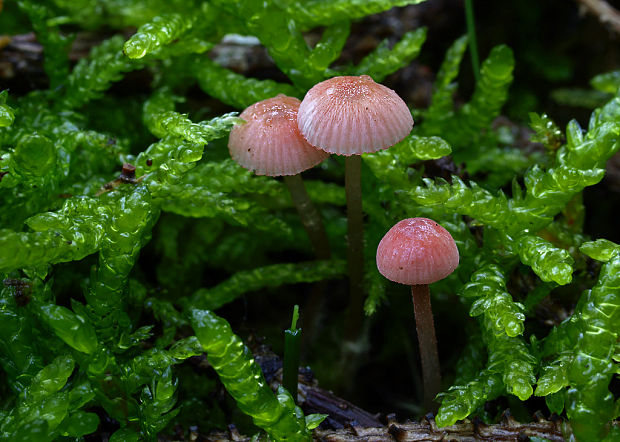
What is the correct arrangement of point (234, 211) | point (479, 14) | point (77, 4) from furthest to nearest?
point (479, 14), point (77, 4), point (234, 211)

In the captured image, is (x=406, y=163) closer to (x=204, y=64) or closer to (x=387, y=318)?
(x=387, y=318)

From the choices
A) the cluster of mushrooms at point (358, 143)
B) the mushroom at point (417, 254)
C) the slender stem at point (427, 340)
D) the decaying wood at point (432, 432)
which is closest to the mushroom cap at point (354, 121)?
the cluster of mushrooms at point (358, 143)

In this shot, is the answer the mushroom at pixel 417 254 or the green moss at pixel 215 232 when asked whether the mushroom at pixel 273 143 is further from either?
the mushroom at pixel 417 254

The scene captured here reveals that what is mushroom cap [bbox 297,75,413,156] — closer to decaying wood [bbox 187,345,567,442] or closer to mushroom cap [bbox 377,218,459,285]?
mushroom cap [bbox 377,218,459,285]

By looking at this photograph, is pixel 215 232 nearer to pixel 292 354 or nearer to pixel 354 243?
pixel 354 243

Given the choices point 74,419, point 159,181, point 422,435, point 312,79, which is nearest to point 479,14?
point 312,79

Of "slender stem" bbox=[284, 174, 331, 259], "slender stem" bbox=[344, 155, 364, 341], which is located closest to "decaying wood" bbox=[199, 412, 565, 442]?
"slender stem" bbox=[344, 155, 364, 341]

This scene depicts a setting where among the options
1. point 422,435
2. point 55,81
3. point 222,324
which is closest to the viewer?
point 222,324
